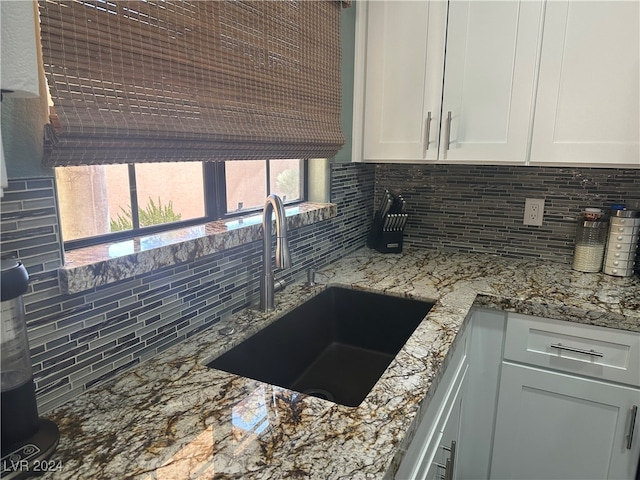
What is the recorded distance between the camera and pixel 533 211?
1893mm

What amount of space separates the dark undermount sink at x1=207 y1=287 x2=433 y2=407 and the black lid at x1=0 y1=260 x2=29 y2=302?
0.59 m

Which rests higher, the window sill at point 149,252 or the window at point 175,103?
the window at point 175,103

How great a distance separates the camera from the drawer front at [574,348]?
1.33 m

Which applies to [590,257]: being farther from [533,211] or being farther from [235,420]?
[235,420]

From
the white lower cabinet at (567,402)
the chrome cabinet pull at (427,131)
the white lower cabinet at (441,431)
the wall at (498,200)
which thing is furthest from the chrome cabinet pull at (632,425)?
the chrome cabinet pull at (427,131)

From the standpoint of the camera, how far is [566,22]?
1464 mm

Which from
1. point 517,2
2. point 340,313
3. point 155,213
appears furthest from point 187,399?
point 517,2

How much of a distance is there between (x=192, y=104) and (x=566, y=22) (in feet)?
4.39

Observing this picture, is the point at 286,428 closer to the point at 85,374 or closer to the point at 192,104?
the point at 85,374

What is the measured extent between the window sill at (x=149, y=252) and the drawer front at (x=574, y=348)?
0.96 meters

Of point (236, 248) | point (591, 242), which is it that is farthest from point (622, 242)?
point (236, 248)

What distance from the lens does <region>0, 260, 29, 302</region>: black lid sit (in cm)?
61

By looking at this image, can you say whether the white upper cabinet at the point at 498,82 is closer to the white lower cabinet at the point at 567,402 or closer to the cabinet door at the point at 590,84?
the cabinet door at the point at 590,84

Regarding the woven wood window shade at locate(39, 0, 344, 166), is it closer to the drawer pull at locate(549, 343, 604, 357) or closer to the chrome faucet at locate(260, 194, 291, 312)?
the chrome faucet at locate(260, 194, 291, 312)
